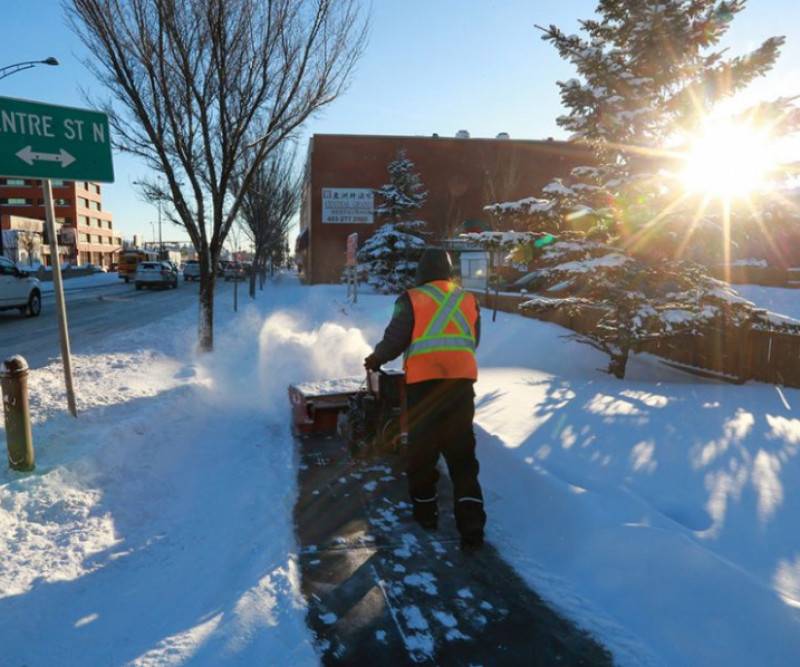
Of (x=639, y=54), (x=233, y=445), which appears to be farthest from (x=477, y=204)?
(x=233, y=445)

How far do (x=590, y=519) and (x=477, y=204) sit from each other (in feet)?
136

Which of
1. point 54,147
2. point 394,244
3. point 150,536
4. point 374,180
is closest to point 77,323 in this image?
point 54,147

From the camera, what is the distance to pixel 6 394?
4.06m

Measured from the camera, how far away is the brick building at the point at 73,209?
74.4m

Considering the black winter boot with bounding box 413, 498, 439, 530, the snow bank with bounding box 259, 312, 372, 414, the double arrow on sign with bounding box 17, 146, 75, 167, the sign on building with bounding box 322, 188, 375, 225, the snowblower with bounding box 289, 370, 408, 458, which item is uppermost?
the sign on building with bounding box 322, 188, 375, 225

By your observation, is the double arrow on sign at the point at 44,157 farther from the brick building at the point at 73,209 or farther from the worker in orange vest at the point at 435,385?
the brick building at the point at 73,209

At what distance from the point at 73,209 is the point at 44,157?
85.5 metres

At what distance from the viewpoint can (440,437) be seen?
3.81 meters

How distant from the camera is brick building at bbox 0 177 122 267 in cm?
7438

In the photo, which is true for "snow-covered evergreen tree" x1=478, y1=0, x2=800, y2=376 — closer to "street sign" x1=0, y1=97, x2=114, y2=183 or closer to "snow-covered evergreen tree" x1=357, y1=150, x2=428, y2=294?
"street sign" x1=0, y1=97, x2=114, y2=183

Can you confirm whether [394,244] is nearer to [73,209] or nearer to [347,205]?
[347,205]

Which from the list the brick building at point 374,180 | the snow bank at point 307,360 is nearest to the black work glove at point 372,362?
the snow bank at point 307,360

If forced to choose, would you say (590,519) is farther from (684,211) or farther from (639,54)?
(639,54)

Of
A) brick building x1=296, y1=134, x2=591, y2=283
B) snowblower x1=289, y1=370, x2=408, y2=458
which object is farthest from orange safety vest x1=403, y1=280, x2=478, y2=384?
brick building x1=296, y1=134, x2=591, y2=283
